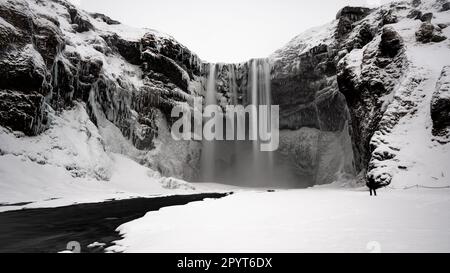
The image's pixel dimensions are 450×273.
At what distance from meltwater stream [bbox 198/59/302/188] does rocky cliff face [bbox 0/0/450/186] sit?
4.06ft

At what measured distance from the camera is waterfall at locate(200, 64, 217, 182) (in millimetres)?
49938

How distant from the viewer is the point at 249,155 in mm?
55562

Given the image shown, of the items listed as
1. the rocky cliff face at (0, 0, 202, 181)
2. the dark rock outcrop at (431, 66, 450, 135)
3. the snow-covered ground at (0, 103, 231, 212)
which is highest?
the rocky cliff face at (0, 0, 202, 181)

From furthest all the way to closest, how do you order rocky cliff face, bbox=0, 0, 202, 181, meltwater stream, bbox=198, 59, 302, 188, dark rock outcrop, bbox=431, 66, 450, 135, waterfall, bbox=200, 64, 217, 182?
meltwater stream, bbox=198, 59, 302, 188, waterfall, bbox=200, 64, 217, 182, rocky cliff face, bbox=0, 0, 202, 181, dark rock outcrop, bbox=431, 66, 450, 135

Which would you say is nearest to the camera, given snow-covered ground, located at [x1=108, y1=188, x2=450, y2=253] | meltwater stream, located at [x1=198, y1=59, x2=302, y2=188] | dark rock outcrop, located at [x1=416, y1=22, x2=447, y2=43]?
snow-covered ground, located at [x1=108, y1=188, x2=450, y2=253]

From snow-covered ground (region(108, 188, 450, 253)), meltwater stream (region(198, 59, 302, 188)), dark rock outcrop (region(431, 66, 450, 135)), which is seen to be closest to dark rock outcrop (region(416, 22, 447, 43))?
dark rock outcrop (region(431, 66, 450, 135))

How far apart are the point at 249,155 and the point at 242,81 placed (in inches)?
576

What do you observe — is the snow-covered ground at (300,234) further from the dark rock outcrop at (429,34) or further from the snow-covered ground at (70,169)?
the dark rock outcrop at (429,34)

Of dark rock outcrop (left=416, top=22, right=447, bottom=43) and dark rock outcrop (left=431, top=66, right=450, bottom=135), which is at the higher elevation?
dark rock outcrop (left=416, top=22, right=447, bottom=43)

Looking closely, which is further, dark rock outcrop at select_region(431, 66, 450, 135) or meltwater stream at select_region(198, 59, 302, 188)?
meltwater stream at select_region(198, 59, 302, 188)

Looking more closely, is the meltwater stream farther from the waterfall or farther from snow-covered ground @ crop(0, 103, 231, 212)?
snow-covered ground @ crop(0, 103, 231, 212)
